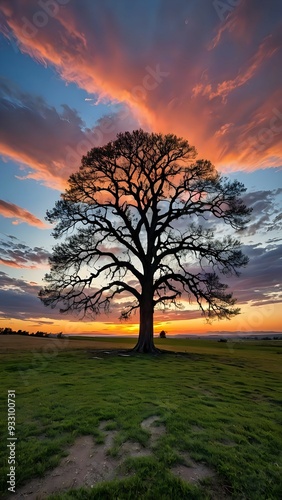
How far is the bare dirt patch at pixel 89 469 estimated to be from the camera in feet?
14.2

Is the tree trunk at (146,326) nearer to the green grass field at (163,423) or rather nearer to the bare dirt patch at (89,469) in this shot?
the green grass field at (163,423)

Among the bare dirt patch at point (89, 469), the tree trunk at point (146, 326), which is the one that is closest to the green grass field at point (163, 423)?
the bare dirt patch at point (89, 469)

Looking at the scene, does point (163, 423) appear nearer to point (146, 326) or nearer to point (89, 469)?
point (89, 469)

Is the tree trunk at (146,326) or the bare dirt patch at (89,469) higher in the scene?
the tree trunk at (146,326)

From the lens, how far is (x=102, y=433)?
616 cm

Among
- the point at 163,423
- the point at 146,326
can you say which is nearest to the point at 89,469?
the point at 163,423

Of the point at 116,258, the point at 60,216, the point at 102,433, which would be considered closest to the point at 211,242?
the point at 116,258

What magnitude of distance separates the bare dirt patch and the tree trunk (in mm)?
17948

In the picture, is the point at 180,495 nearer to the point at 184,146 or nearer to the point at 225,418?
the point at 225,418

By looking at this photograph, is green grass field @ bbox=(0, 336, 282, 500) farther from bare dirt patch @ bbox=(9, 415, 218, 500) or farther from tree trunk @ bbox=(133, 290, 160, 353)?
tree trunk @ bbox=(133, 290, 160, 353)

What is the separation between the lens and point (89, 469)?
4.84 m

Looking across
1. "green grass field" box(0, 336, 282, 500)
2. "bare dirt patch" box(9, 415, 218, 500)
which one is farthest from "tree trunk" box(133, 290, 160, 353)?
"bare dirt patch" box(9, 415, 218, 500)

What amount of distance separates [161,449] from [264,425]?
3793mm

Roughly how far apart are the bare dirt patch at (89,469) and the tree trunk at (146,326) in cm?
1795
